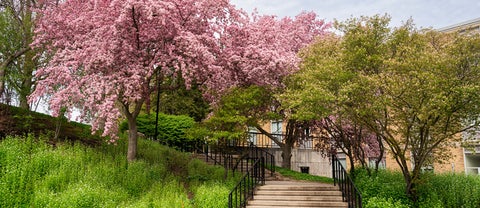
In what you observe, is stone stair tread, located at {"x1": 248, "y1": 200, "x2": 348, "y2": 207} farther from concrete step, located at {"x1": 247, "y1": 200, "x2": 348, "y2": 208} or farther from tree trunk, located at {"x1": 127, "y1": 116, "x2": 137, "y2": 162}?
tree trunk, located at {"x1": 127, "y1": 116, "x2": 137, "y2": 162}

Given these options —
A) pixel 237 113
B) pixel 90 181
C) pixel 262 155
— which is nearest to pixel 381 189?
pixel 237 113

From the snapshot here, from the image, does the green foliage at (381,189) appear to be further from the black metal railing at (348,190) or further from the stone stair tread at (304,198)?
the stone stair tread at (304,198)

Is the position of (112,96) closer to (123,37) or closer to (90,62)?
(90,62)

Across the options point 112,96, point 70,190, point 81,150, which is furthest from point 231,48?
point 70,190

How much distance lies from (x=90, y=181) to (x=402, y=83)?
30.7ft

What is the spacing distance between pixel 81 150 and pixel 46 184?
294 cm

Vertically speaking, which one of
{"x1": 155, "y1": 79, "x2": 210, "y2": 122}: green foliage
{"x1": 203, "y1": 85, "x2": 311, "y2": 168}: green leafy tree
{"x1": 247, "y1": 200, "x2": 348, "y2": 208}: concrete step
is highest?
{"x1": 155, "y1": 79, "x2": 210, "y2": 122}: green foliage

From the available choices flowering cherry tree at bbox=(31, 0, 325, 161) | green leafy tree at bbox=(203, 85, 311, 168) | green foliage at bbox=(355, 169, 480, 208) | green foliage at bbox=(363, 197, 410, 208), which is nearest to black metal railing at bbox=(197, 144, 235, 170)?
green leafy tree at bbox=(203, 85, 311, 168)

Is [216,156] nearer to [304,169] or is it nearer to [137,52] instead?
[137,52]

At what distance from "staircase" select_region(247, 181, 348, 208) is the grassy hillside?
3.84 ft

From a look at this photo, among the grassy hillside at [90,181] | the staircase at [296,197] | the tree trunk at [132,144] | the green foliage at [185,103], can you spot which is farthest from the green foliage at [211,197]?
the green foliage at [185,103]

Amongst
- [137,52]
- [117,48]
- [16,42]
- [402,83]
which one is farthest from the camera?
[16,42]

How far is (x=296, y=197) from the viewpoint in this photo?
1204 centimetres

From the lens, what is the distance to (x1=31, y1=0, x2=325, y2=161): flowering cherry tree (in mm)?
12094
